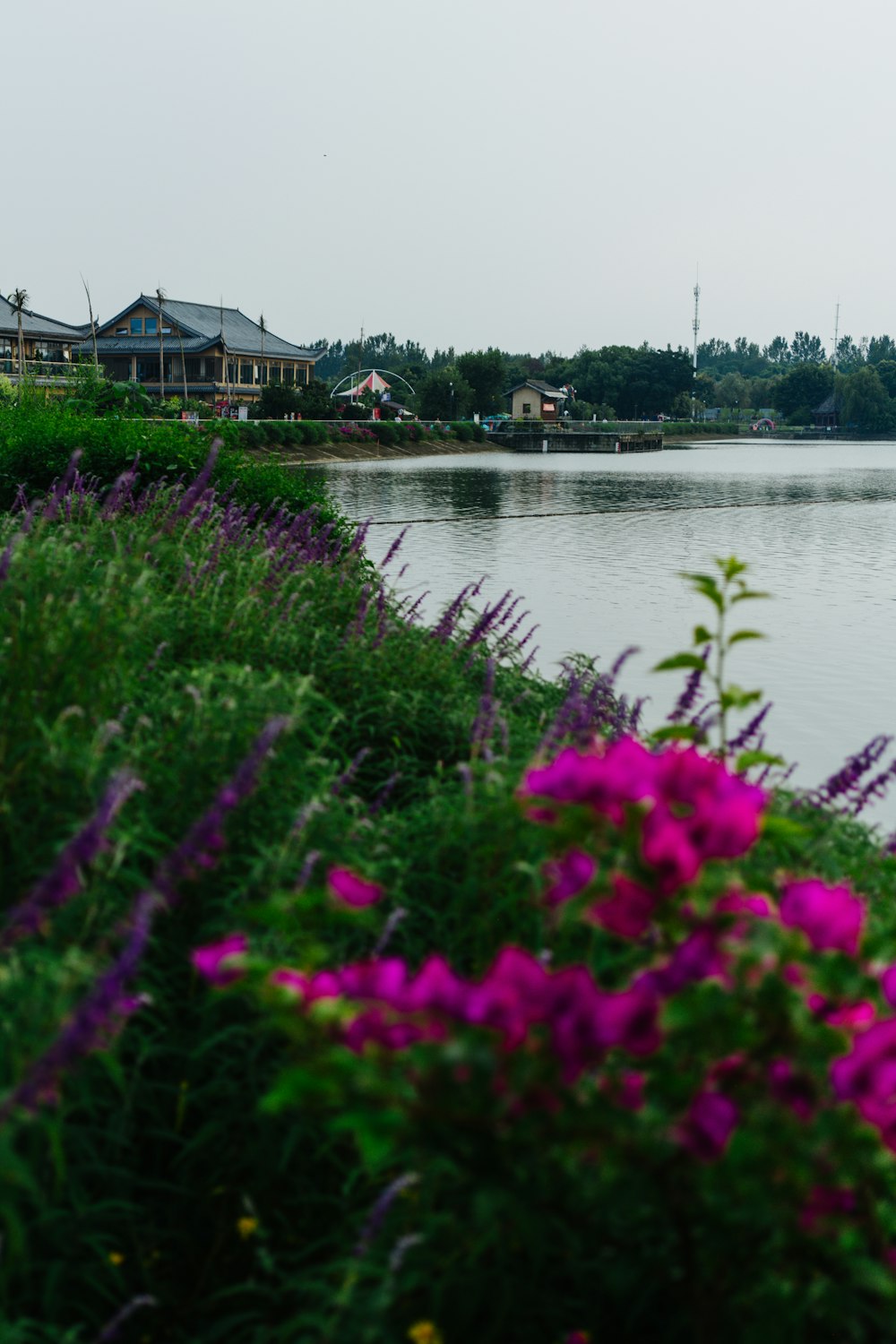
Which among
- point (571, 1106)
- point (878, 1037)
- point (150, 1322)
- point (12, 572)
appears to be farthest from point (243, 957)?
point (12, 572)

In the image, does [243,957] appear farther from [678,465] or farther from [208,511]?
[678,465]

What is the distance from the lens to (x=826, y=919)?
1.78 m

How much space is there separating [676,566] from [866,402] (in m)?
146

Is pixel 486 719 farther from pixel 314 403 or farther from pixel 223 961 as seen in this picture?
pixel 314 403

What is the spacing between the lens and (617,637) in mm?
13453

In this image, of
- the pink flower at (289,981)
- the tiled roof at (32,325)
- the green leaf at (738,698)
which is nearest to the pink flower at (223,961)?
the pink flower at (289,981)

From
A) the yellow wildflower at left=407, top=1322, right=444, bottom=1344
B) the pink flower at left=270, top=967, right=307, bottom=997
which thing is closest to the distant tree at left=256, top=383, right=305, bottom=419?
the yellow wildflower at left=407, top=1322, right=444, bottom=1344

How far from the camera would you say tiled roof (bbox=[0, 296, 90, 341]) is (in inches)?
2424

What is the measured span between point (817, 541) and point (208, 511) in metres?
19.0

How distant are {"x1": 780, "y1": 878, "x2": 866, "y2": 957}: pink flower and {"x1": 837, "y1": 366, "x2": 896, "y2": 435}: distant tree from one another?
163 metres

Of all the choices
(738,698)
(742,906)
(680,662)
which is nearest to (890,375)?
(738,698)

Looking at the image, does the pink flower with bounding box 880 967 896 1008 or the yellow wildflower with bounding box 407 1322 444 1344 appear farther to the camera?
the yellow wildflower with bounding box 407 1322 444 1344

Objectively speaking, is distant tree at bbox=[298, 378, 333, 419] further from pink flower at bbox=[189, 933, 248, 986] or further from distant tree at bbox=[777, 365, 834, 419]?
distant tree at bbox=[777, 365, 834, 419]

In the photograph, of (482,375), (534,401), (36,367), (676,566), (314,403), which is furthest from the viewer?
(534,401)
